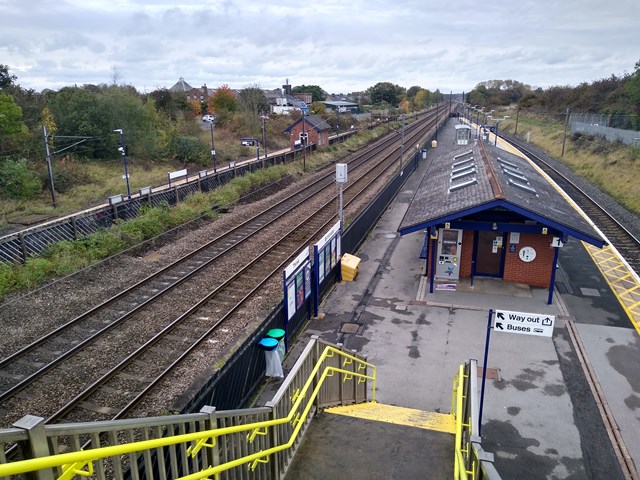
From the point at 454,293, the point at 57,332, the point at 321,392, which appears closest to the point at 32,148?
the point at 57,332

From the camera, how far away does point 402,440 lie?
645 cm

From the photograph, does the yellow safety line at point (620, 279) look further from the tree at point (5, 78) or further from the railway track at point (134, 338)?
the tree at point (5, 78)

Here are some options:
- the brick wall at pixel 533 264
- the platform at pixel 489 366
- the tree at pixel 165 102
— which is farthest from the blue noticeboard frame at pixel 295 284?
the tree at pixel 165 102

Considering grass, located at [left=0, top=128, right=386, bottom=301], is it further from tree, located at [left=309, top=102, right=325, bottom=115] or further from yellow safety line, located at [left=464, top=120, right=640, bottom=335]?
tree, located at [left=309, top=102, right=325, bottom=115]

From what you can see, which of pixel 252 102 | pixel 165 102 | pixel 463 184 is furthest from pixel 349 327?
pixel 165 102

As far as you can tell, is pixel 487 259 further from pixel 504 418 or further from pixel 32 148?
pixel 32 148

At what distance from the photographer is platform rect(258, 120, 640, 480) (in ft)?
20.9

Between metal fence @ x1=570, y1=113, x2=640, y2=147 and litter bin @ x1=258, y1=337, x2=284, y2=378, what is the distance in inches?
1504

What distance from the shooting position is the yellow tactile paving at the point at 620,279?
14.3m

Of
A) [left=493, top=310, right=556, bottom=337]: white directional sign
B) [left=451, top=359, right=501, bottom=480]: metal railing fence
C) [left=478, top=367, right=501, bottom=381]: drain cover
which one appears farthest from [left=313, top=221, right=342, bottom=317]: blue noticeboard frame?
[left=451, top=359, right=501, bottom=480]: metal railing fence

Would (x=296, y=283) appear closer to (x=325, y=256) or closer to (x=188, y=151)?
(x=325, y=256)

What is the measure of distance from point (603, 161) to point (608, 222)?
59.6 ft

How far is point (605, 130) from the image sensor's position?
46.0 metres

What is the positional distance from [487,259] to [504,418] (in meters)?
7.47
